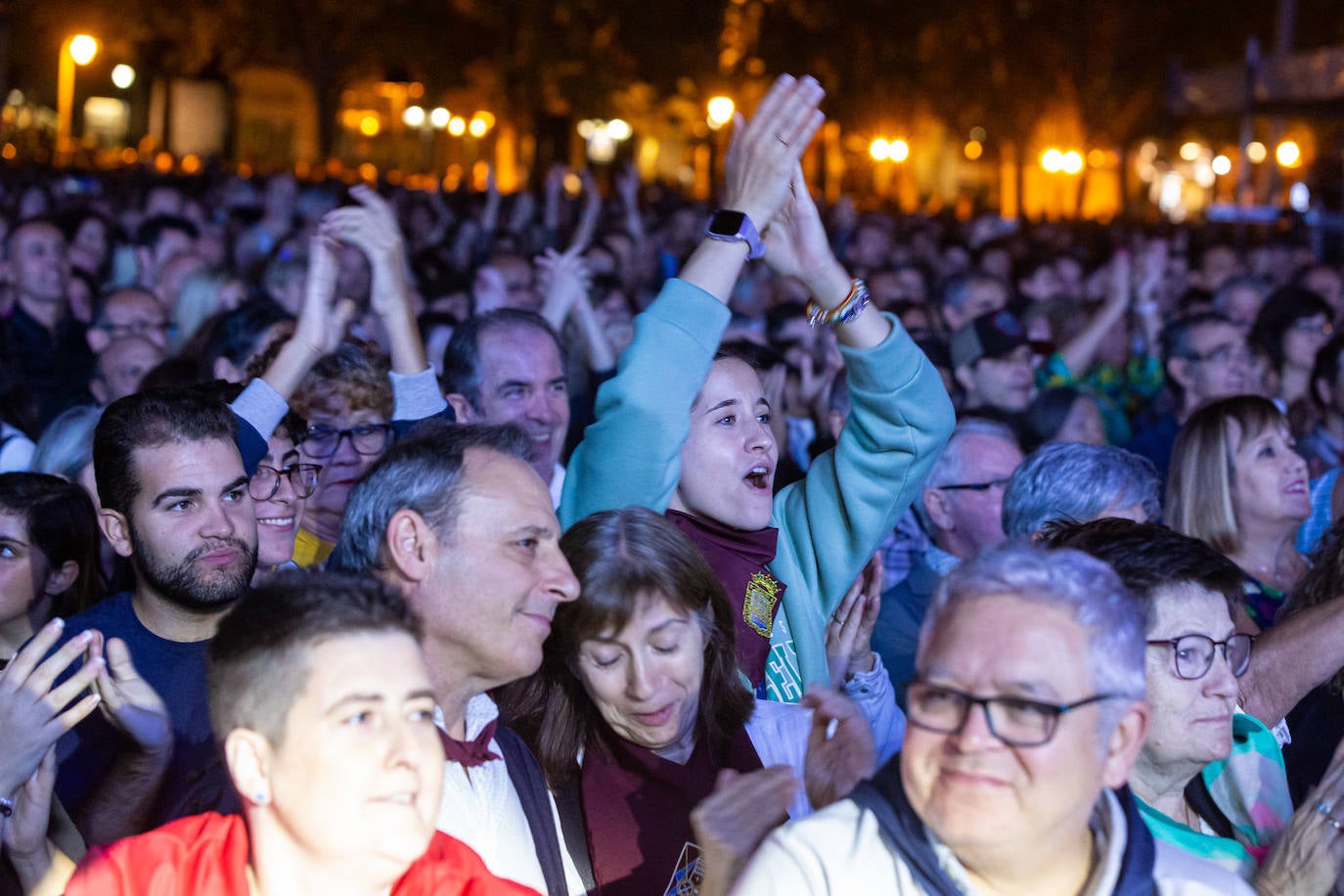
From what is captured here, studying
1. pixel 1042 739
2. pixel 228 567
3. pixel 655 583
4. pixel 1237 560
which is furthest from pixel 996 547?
pixel 1237 560

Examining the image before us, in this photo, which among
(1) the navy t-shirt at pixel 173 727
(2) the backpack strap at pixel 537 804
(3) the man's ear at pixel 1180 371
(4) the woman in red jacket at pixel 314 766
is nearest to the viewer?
(4) the woman in red jacket at pixel 314 766

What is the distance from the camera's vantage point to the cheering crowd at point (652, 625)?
2.13m

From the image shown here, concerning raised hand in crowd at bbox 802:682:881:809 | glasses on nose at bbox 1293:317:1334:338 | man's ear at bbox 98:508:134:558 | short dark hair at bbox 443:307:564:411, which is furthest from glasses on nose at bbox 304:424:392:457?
glasses on nose at bbox 1293:317:1334:338

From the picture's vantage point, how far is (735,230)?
3.27m

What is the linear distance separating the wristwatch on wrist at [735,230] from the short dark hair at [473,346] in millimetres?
1810

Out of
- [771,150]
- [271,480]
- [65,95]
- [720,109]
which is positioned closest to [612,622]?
[771,150]

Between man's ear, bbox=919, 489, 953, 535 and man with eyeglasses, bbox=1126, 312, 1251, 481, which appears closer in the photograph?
man's ear, bbox=919, 489, 953, 535

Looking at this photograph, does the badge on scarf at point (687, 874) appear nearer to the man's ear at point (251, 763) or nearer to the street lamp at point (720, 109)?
the man's ear at point (251, 763)

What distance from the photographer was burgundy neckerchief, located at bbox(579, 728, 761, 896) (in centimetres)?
272

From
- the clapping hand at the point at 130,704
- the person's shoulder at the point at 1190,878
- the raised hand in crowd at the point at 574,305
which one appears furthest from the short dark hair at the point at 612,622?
the raised hand in crowd at the point at 574,305

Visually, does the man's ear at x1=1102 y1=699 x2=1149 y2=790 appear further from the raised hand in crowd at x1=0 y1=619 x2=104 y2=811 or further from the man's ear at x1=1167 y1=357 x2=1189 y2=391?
the man's ear at x1=1167 y1=357 x2=1189 y2=391

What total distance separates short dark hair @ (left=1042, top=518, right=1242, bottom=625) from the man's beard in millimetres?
1729

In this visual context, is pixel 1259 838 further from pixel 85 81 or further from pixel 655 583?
pixel 85 81

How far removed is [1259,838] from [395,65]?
3333cm
